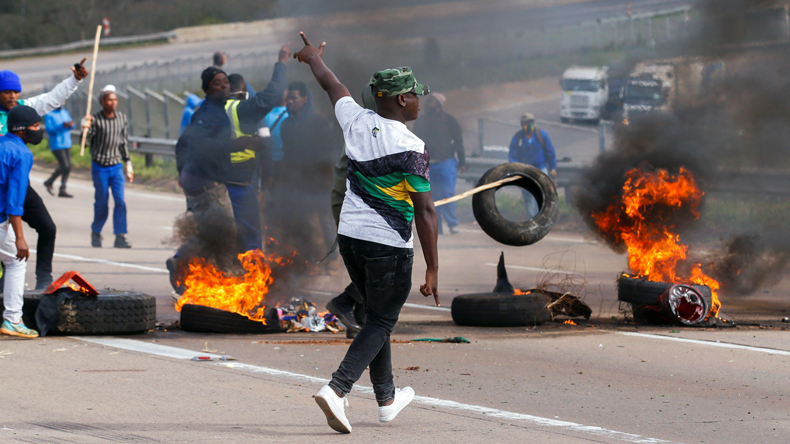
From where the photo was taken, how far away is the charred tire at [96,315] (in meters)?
7.12

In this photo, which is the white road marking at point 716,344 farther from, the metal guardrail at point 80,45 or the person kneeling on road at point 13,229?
the metal guardrail at point 80,45

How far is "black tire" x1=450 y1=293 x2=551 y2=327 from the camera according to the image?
8008mm

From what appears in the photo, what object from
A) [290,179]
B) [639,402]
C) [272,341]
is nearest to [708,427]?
[639,402]

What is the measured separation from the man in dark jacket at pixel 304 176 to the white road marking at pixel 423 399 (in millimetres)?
2264

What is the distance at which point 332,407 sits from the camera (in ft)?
14.8

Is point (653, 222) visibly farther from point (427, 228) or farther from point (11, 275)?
point (11, 275)

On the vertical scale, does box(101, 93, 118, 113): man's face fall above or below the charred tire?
above

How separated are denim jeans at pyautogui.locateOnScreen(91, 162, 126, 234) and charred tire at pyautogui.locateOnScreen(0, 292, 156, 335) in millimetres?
6027

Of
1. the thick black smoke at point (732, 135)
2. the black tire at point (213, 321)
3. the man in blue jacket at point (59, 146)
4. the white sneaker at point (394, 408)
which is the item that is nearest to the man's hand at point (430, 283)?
the white sneaker at point (394, 408)

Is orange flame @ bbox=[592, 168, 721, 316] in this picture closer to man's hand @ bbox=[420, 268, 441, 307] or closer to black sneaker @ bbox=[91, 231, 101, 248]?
man's hand @ bbox=[420, 268, 441, 307]

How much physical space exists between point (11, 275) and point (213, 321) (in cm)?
151

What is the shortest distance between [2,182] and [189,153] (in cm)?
263

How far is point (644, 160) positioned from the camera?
A: 9914mm

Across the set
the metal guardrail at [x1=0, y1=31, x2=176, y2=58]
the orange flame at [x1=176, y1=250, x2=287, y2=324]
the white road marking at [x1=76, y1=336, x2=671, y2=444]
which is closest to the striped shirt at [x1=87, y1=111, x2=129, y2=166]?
the orange flame at [x1=176, y1=250, x2=287, y2=324]
